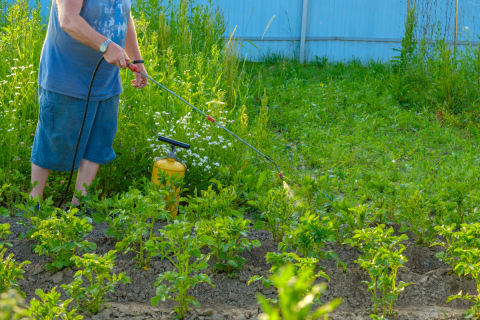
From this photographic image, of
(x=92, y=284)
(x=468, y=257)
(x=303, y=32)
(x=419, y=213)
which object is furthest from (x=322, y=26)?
(x=92, y=284)

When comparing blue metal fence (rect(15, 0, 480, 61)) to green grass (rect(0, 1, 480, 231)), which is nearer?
green grass (rect(0, 1, 480, 231))

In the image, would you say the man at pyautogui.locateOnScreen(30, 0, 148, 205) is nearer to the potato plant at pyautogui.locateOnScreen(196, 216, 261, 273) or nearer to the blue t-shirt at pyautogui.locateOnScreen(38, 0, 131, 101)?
the blue t-shirt at pyautogui.locateOnScreen(38, 0, 131, 101)

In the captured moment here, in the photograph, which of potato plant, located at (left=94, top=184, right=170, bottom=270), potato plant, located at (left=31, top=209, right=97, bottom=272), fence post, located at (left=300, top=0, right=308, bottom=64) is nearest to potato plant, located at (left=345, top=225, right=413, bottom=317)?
potato plant, located at (left=94, top=184, right=170, bottom=270)

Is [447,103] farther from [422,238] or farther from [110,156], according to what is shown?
[110,156]

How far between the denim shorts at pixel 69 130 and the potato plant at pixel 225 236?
1129 millimetres

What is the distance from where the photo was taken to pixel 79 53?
2.72 meters

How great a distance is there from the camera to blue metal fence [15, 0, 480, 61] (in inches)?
330

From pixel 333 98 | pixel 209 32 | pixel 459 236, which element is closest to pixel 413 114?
pixel 333 98

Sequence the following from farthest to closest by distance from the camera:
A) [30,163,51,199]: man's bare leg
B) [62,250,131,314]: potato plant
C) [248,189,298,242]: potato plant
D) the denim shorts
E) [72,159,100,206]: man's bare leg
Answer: [72,159,100,206]: man's bare leg → [30,163,51,199]: man's bare leg → the denim shorts → [248,189,298,242]: potato plant → [62,250,131,314]: potato plant

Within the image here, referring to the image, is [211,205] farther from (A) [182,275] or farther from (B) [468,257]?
(B) [468,257]

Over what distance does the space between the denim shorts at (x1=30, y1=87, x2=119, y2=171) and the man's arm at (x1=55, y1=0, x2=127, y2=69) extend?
43cm

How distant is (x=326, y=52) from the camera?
8.70 m

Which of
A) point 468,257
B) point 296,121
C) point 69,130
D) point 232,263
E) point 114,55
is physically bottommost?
point 232,263

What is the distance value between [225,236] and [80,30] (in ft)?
4.31
